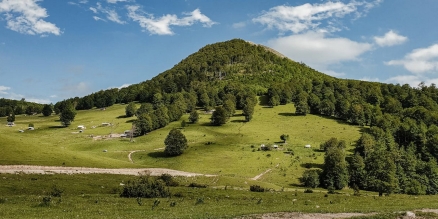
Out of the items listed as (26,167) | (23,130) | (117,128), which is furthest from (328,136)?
(23,130)

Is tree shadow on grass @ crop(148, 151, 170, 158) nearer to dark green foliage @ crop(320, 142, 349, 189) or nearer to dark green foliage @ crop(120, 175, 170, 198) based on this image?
dark green foliage @ crop(320, 142, 349, 189)

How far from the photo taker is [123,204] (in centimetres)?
3359

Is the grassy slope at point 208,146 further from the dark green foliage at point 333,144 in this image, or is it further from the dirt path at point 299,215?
the dirt path at point 299,215

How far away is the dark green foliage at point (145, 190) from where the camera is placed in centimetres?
4312

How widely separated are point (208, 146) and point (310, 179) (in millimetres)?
49586

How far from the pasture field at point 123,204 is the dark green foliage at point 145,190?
6.00 feet

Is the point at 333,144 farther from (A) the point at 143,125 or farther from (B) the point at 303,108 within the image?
(A) the point at 143,125

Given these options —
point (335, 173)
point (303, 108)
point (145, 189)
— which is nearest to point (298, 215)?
point (145, 189)

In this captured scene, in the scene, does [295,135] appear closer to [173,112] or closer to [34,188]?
[173,112]

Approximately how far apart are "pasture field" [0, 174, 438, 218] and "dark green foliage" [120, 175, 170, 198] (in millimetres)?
1828

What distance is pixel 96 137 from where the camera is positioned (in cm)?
16225

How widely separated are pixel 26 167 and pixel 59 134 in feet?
381

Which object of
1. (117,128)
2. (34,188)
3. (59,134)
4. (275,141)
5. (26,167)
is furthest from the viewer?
(117,128)

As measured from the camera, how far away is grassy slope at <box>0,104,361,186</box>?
3316 inches
